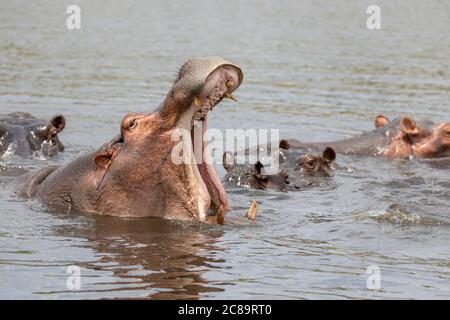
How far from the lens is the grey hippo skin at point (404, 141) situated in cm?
1404

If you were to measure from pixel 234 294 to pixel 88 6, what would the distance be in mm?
22475

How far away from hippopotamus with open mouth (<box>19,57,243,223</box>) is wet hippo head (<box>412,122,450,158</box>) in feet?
19.9

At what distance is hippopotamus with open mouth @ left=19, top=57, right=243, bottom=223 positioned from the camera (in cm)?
803

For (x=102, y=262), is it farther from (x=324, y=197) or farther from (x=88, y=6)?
(x=88, y=6)

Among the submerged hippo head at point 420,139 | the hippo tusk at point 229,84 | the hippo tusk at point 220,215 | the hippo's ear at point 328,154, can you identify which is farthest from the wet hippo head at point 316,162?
the hippo tusk at point 229,84

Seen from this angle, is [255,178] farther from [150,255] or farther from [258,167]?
[150,255]

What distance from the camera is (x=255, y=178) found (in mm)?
11156

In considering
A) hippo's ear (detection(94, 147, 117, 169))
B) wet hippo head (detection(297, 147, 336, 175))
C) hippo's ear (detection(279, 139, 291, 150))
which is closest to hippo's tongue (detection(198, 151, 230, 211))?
hippo's ear (detection(94, 147, 117, 169))

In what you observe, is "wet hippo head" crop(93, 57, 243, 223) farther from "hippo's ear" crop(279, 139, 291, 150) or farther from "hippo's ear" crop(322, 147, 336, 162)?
"hippo's ear" crop(279, 139, 291, 150)

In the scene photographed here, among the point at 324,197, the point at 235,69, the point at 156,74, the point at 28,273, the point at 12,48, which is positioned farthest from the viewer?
the point at 12,48

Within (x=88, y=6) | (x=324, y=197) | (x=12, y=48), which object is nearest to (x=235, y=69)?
(x=324, y=197)

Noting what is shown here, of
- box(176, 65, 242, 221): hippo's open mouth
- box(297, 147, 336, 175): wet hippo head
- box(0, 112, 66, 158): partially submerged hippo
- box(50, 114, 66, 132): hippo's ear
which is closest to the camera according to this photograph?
box(176, 65, 242, 221): hippo's open mouth

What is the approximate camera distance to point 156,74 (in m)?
19.2

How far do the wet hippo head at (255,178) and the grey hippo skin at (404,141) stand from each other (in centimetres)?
276
